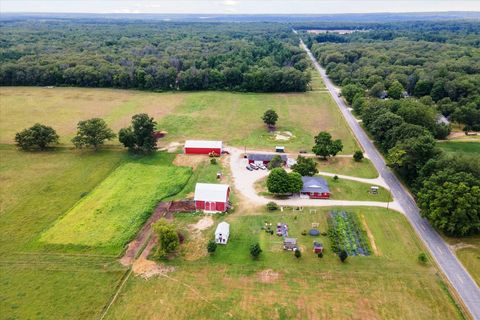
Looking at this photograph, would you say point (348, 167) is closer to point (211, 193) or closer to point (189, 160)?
point (211, 193)

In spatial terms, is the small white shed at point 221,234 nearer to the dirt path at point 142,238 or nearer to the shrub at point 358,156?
the dirt path at point 142,238

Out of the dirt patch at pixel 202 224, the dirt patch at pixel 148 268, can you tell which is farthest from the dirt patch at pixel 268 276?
the dirt patch at pixel 202 224

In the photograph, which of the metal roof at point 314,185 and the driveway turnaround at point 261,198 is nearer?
the driveway turnaround at point 261,198

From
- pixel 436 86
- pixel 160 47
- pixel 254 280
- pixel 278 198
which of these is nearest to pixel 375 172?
pixel 278 198

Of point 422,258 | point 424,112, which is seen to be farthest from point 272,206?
point 424,112

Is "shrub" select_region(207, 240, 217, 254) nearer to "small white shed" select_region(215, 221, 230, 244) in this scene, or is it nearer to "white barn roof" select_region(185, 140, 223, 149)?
"small white shed" select_region(215, 221, 230, 244)

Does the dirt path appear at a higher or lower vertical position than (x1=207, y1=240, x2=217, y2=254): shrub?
lower

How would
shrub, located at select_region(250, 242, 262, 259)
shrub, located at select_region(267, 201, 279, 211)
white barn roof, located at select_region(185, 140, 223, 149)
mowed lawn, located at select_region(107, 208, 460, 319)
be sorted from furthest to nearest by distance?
white barn roof, located at select_region(185, 140, 223, 149) → shrub, located at select_region(267, 201, 279, 211) → shrub, located at select_region(250, 242, 262, 259) → mowed lawn, located at select_region(107, 208, 460, 319)

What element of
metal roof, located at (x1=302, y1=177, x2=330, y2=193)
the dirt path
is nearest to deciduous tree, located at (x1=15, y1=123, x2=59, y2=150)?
the dirt path

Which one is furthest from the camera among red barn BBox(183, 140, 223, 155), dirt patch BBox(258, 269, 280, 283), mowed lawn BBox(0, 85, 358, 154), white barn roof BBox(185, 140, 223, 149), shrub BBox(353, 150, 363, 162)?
Result: mowed lawn BBox(0, 85, 358, 154)
